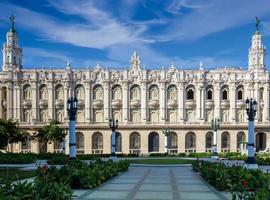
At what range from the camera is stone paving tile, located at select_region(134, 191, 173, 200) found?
694 inches

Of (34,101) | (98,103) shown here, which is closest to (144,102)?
(98,103)

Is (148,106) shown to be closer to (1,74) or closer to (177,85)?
(177,85)

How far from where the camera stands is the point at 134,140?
87250mm

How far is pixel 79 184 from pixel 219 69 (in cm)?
7328

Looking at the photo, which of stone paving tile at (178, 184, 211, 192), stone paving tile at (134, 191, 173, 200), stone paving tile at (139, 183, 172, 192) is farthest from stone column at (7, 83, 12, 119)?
stone paving tile at (134, 191, 173, 200)

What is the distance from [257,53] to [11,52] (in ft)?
165

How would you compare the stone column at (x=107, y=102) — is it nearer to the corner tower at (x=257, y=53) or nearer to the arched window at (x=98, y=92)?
the arched window at (x=98, y=92)

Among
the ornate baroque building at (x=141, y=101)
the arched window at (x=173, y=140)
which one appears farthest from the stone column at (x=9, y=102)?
the arched window at (x=173, y=140)

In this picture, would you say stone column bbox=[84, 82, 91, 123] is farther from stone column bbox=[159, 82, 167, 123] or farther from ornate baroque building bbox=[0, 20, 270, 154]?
stone column bbox=[159, 82, 167, 123]

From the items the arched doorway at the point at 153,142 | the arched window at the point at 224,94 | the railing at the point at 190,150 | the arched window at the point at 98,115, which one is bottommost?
the railing at the point at 190,150

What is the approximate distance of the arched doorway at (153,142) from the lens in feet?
286

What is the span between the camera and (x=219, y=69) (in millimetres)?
90312

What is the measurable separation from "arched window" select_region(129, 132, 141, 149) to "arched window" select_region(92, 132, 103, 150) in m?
6.04

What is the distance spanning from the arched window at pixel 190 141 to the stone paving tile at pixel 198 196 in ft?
220
